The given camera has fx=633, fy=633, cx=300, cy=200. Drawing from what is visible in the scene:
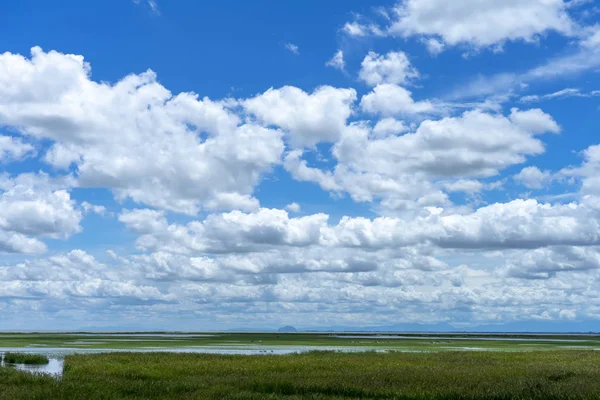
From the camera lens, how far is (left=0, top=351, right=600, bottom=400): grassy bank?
103 feet

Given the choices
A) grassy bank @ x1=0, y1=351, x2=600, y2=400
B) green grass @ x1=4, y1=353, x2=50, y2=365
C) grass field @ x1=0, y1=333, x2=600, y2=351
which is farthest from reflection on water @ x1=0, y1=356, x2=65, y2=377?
grass field @ x1=0, y1=333, x2=600, y2=351

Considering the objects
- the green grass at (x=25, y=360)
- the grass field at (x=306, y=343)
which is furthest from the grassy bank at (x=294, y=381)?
A: the grass field at (x=306, y=343)

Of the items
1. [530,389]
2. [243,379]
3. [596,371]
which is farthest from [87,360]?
[596,371]

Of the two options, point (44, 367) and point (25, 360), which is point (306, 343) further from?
point (44, 367)

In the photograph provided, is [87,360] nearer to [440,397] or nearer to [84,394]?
[84,394]

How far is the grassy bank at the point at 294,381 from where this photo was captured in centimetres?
3125

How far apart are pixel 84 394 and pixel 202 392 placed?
18.8 feet

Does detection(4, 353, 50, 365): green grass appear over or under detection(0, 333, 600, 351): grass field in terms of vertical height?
over

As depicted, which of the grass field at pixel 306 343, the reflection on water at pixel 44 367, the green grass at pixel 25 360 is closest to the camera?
the reflection on water at pixel 44 367

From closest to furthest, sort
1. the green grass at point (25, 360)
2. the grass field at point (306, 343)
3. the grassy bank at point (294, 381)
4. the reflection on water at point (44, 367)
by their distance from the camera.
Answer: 1. the grassy bank at point (294, 381)
2. the reflection on water at point (44, 367)
3. the green grass at point (25, 360)
4. the grass field at point (306, 343)

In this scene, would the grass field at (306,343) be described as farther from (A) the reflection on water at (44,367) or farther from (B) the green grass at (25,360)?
(A) the reflection on water at (44,367)

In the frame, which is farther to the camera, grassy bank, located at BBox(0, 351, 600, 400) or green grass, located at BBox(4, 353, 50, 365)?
green grass, located at BBox(4, 353, 50, 365)

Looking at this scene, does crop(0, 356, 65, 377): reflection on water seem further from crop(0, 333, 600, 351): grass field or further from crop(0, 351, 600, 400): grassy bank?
crop(0, 333, 600, 351): grass field

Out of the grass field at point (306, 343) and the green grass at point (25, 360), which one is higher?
the green grass at point (25, 360)
